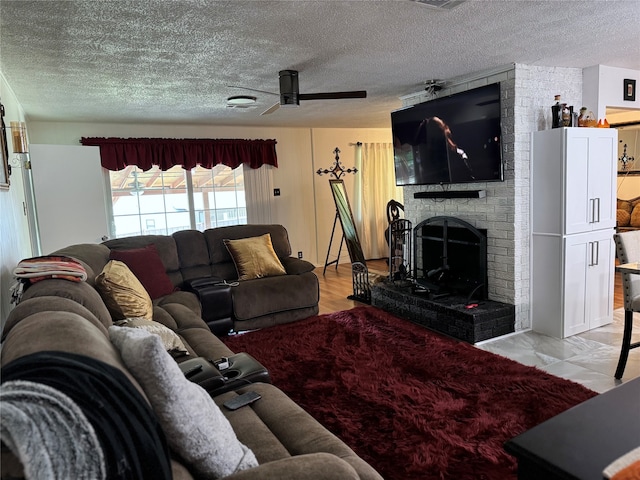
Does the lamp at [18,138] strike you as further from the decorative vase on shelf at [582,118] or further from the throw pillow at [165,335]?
the decorative vase on shelf at [582,118]

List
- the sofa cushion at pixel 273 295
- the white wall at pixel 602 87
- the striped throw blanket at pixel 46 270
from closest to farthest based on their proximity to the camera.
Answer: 1. the striped throw blanket at pixel 46 270
2. the white wall at pixel 602 87
3. the sofa cushion at pixel 273 295

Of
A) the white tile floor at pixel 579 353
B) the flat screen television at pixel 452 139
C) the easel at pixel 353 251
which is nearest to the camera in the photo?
the white tile floor at pixel 579 353

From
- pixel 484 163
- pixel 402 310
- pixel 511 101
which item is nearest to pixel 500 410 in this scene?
pixel 402 310

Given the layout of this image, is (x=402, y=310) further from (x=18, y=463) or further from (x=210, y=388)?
(x=18, y=463)

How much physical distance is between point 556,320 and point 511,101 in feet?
6.20

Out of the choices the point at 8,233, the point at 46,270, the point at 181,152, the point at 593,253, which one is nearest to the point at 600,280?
the point at 593,253

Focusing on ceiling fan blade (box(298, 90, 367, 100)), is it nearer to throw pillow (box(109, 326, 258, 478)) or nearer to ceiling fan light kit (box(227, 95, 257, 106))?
ceiling fan light kit (box(227, 95, 257, 106))

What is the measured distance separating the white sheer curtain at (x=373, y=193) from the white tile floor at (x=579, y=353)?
4.02 m

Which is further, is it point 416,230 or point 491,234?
point 416,230

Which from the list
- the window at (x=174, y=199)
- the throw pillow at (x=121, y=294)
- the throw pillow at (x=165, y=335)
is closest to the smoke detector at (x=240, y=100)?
the throw pillow at (x=121, y=294)

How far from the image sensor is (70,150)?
450cm

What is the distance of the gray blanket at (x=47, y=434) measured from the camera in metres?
0.76

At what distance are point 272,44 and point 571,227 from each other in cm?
277

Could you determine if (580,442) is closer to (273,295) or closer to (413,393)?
(413,393)
